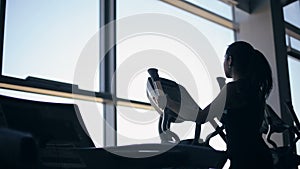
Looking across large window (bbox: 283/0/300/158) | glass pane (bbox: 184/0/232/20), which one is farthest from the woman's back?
large window (bbox: 283/0/300/158)

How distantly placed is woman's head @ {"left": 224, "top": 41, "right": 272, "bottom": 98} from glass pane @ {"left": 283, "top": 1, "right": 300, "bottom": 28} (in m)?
4.10

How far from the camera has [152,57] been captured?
3.55 m

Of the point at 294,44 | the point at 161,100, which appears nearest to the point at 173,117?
the point at 161,100

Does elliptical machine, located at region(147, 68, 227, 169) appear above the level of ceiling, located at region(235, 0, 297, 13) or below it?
below

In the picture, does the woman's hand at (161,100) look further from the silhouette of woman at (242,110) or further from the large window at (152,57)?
the large window at (152,57)

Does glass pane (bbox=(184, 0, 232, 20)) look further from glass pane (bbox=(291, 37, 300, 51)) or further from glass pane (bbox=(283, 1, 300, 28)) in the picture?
glass pane (bbox=(291, 37, 300, 51))

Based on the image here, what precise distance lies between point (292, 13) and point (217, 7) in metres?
1.47

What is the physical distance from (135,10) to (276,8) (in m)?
2.29

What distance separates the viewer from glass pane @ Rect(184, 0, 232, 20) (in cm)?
484

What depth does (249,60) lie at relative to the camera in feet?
6.38

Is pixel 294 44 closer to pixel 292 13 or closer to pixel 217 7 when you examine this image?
pixel 292 13

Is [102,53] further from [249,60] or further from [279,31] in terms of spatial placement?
[279,31]

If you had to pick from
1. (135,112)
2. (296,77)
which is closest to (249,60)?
(135,112)

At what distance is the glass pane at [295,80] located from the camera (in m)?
5.43
